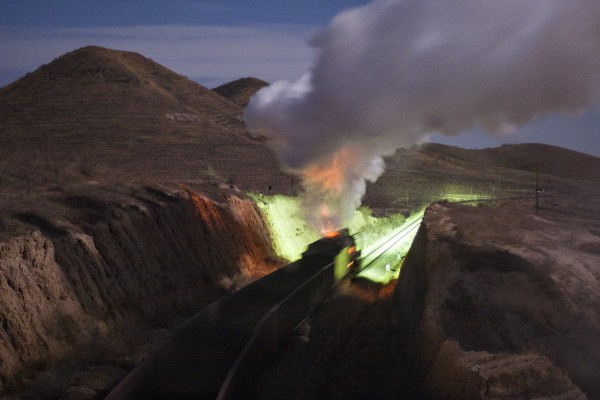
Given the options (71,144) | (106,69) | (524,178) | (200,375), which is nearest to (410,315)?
(200,375)

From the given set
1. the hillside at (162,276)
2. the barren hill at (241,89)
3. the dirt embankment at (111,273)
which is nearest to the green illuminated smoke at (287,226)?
the hillside at (162,276)

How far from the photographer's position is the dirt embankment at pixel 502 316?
13.1 meters

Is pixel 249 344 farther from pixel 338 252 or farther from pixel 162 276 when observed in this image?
pixel 338 252

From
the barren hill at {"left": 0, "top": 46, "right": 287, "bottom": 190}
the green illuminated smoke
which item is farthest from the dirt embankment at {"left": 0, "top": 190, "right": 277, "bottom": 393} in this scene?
the barren hill at {"left": 0, "top": 46, "right": 287, "bottom": 190}

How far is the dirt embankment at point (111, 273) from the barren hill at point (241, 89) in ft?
368

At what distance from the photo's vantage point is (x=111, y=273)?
68.2 ft

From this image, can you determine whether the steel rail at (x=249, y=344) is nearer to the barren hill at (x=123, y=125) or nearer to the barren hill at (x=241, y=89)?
the barren hill at (x=123, y=125)

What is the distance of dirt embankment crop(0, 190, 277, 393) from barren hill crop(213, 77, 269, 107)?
112159 millimetres

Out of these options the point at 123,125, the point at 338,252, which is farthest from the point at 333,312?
the point at 123,125

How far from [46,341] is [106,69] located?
8276 cm

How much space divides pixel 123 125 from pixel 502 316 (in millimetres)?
65643

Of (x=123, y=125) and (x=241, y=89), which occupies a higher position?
(x=241, y=89)

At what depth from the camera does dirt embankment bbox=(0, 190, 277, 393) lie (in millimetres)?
15656

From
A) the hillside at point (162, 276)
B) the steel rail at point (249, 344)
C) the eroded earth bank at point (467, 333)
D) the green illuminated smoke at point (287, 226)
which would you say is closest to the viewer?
the steel rail at point (249, 344)
